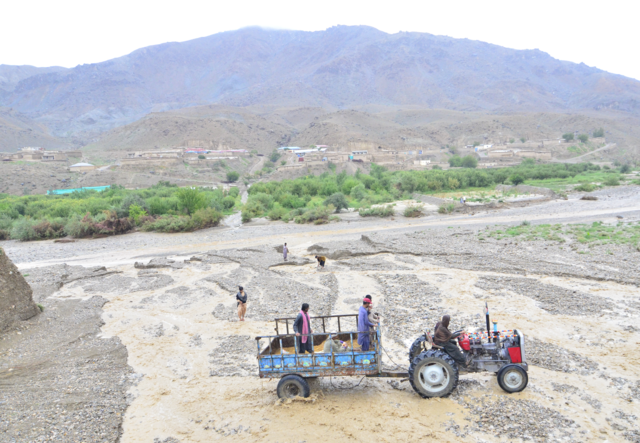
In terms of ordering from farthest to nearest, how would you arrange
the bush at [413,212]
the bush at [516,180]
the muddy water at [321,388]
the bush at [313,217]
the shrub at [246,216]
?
1. the bush at [516,180]
2. the shrub at [246,216]
3. the bush at [413,212]
4. the bush at [313,217]
5. the muddy water at [321,388]

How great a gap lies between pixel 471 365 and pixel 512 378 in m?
0.80

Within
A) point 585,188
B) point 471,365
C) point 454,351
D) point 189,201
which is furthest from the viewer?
point 585,188

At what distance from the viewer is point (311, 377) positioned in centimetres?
834

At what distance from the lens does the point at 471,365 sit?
7945 millimetres

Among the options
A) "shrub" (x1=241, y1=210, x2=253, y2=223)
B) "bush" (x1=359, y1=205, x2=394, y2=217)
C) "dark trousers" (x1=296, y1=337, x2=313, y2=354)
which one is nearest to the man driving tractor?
"dark trousers" (x1=296, y1=337, x2=313, y2=354)

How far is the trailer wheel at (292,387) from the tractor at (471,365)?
6.60 ft

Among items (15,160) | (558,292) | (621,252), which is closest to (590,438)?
(558,292)

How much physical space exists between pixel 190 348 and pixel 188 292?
21.5 feet

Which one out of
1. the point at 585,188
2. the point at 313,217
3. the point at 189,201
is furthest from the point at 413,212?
the point at 585,188

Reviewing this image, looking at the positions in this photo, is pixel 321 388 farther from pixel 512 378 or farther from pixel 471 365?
pixel 512 378

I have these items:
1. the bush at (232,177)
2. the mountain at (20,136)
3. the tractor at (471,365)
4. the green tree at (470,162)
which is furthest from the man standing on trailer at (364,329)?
the mountain at (20,136)

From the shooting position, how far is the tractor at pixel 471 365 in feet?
25.6

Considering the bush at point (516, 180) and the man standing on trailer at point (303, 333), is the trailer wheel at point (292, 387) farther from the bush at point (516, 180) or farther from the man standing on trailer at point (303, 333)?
the bush at point (516, 180)

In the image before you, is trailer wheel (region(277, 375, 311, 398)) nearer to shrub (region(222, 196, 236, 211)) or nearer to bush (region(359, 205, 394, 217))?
bush (region(359, 205, 394, 217))
